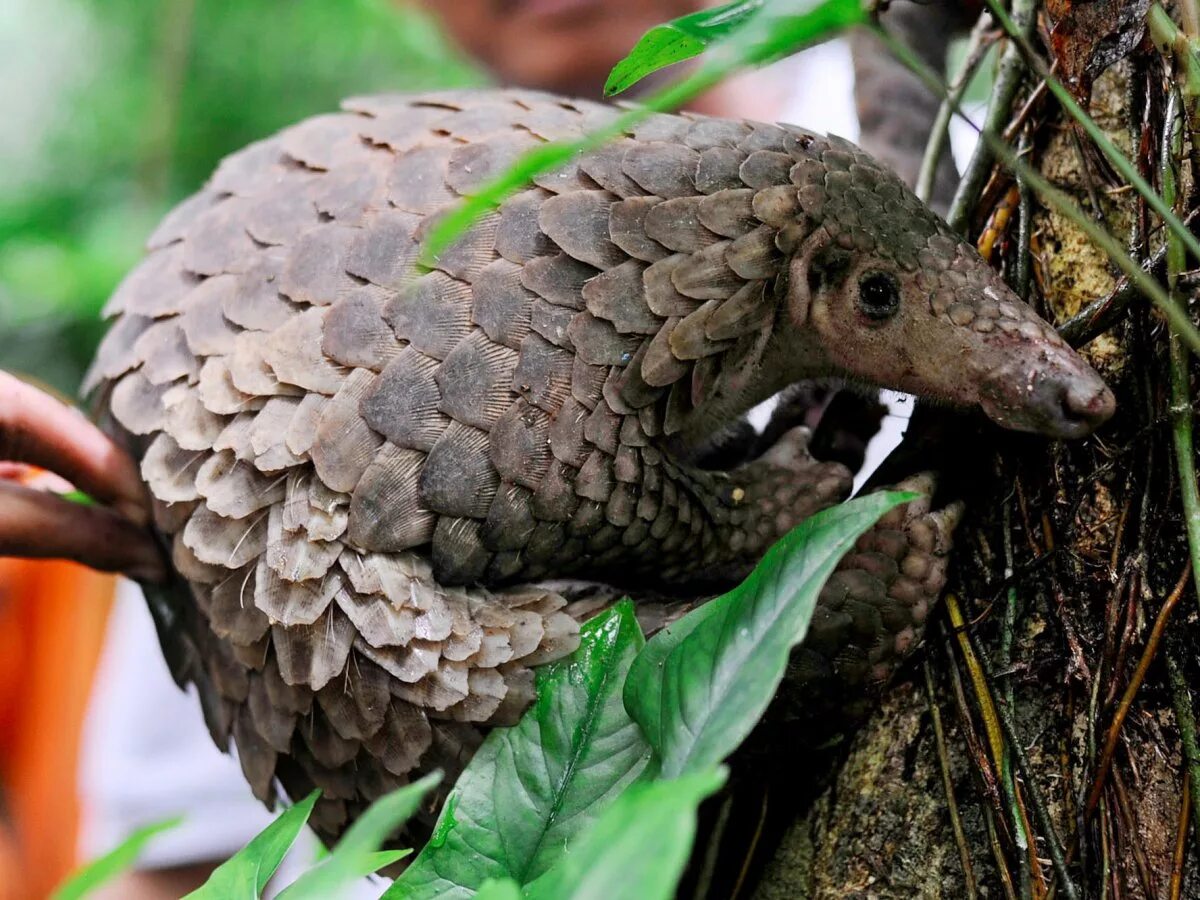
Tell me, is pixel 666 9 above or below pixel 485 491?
above

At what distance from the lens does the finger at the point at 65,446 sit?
1064mm

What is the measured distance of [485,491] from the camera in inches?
37.8

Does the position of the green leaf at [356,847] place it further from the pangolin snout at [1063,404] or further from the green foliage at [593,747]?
the pangolin snout at [1063,404]

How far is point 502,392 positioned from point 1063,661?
0.55 meters

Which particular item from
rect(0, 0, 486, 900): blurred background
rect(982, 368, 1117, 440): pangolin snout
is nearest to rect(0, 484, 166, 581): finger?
rect(982, 368, 1117, 440): pangolin snout

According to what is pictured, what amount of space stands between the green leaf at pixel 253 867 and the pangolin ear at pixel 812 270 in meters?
0.63

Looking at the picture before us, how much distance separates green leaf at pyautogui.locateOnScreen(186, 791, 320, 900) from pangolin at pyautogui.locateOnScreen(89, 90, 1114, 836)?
0.16 m

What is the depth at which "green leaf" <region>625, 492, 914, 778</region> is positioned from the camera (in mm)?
674

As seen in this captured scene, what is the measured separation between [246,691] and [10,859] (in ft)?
6.98

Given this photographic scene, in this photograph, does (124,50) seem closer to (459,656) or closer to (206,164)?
(206,164)

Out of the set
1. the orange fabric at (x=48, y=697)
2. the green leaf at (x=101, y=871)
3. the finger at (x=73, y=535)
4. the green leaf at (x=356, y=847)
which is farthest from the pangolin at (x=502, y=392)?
the orange fabric at (x=48, y=697)

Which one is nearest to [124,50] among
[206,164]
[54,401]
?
[206,164]

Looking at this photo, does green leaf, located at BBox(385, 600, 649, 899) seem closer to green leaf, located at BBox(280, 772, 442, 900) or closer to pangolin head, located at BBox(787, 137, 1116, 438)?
green leaf, located at BBox(280, 772, 442, 900)

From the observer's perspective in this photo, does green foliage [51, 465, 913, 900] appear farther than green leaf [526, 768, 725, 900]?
Yes
